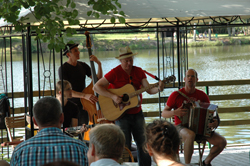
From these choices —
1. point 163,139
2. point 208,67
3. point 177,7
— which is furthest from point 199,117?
point 208,67

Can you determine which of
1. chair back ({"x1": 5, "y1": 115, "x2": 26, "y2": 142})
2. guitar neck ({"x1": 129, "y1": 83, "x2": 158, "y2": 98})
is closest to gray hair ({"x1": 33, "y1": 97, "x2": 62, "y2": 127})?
guitar neck ({"x1": 129, "y1": 83, "x2": 158, "y2": 98})

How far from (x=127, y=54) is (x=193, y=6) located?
1.00 meters

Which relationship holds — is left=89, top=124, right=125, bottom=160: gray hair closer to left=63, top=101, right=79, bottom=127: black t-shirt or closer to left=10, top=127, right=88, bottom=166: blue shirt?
left=10, top=127, right=88, bottom=166: blue shirt

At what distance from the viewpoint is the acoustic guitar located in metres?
3.49

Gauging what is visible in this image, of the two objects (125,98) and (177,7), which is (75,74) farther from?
(177,7)

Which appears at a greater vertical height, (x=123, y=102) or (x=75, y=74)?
(x=75, y=74)

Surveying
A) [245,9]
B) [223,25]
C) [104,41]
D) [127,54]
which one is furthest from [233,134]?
[104,41]

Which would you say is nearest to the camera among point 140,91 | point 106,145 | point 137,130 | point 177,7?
point 106,145

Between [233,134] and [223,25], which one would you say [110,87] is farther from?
[233,134]

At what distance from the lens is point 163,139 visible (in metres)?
1.74

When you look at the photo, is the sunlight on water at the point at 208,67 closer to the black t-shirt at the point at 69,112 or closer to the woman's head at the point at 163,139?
the black t-shirt at the point at 69,112

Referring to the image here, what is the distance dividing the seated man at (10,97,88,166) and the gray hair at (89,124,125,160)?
0.16 m

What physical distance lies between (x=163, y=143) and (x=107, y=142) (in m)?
0.31

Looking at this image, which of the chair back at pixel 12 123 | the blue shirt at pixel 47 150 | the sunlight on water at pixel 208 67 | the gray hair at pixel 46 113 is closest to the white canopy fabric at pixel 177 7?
the chair back at pixel 12 123
